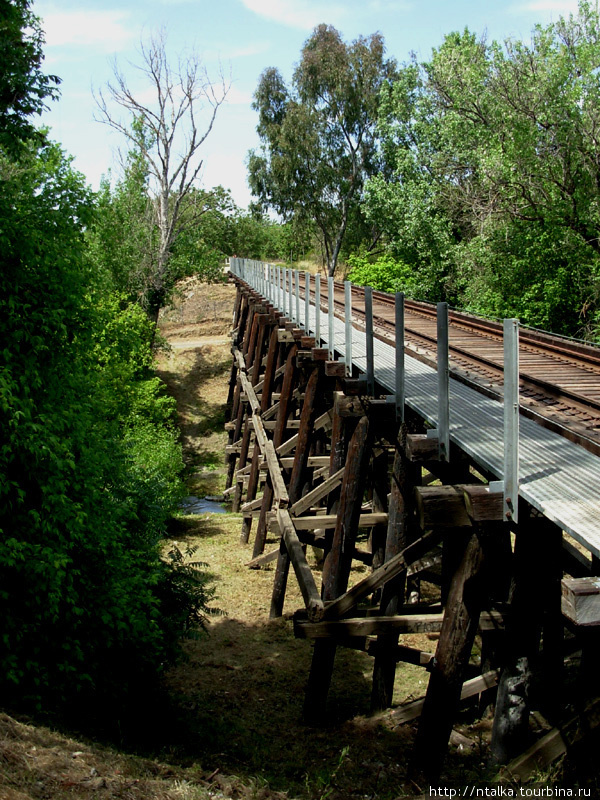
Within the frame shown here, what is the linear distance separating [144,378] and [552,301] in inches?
466

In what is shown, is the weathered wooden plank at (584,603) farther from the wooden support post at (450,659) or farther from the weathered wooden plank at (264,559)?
the weathered wooden plank at (264,559)

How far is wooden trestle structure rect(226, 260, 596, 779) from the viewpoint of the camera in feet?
11.9

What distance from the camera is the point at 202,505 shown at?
1703cm

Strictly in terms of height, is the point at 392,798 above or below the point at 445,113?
below

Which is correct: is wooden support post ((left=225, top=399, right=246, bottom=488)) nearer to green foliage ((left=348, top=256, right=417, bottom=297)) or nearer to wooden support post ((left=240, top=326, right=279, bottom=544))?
wooden support post ((left=240, top=326, right=279, bottom=544))

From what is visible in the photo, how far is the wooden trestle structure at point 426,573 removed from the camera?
3641mm

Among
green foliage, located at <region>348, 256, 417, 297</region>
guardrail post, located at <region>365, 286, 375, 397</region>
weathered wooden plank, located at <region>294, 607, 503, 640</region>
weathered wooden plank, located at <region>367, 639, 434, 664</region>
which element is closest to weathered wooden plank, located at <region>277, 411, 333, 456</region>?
guardrail post, located at <region>365, 286, 375, 397</region>

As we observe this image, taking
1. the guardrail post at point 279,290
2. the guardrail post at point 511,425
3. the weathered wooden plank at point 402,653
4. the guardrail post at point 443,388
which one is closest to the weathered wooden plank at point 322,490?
the weathered wooden plank at point 402,653

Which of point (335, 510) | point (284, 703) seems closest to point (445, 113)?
point (335, 510)

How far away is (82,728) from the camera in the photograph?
4715 millimetres

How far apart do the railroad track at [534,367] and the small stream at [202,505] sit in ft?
23.8

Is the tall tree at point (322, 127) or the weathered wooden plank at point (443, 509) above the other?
the tall tree at point (322, 127)

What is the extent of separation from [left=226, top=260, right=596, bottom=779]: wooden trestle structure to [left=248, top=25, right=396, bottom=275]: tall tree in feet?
82.5

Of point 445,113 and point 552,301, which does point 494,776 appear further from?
point 445,113
